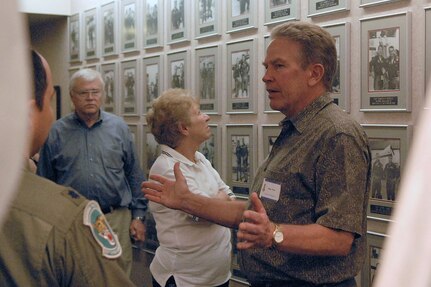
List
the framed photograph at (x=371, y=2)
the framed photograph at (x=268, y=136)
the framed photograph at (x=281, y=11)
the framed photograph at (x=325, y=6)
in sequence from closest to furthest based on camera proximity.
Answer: the framed photograph at (x=371, y=2), the framed photograph at (x=325, y=6), the framed photograph at (x=281, y=11), the framed photograph at (x=268, y=136)

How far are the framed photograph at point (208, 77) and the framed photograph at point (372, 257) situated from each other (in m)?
1.69

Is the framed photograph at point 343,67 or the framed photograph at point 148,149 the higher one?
the framed photograph at point 343,67

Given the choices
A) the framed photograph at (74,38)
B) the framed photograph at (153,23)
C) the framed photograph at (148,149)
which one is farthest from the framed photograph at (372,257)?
the framed photograph at (74,38)

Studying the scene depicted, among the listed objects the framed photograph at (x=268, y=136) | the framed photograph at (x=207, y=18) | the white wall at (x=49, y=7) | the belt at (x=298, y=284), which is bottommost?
the belt at (x=298, y=284)

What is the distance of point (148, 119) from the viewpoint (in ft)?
12.2

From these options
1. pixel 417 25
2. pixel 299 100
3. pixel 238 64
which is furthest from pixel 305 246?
pixel 238 64

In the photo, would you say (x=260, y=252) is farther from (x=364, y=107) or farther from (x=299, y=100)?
(x=364, y=107)

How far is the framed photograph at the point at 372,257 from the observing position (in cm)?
357

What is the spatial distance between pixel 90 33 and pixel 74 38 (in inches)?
15.7

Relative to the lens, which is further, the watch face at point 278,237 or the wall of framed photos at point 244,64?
the wall of framed photos at point 244,64

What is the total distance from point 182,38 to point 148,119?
70.1 inches

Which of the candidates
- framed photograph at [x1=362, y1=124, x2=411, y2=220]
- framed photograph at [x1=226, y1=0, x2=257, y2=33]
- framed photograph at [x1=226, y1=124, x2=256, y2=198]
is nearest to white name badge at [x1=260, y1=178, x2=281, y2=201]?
framed photograph at [x1=362, y1=124, x2=411, y2=220]

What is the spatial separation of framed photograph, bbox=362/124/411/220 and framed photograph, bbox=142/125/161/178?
262cm

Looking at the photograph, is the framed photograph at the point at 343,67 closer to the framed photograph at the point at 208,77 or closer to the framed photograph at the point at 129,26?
the framed photograph at the point at 208,77
